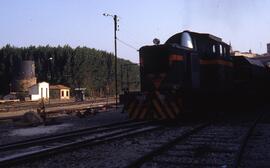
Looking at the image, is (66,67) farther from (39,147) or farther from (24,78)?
(39,147)

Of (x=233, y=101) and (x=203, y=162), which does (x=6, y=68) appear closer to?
(x=233, y=101)

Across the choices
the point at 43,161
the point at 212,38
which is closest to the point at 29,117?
the point at 212,38

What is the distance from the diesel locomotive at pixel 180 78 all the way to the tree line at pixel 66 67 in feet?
210

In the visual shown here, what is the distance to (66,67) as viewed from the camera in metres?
85.6

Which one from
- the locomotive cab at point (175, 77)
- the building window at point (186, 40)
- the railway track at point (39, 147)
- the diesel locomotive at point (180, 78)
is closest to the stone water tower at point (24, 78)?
the diesel locomotive at point (180, 78)

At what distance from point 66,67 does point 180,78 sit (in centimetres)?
7174

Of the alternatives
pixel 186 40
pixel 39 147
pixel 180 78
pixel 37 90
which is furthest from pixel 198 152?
pixel 37 90

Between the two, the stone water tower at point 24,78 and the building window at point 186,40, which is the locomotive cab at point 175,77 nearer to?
the building window at point 186,40

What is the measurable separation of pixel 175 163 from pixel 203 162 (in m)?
0.55

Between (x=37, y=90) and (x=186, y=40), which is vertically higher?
(x=186, y=40)

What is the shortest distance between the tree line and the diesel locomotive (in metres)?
64.1

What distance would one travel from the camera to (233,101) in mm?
21297

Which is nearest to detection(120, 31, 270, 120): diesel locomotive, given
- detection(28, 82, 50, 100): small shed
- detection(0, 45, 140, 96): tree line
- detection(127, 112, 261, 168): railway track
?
detection(127, 112, 261, 168): railway track

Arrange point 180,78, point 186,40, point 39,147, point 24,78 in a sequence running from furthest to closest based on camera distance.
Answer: point 24,78 < point 186,40 < point 180,78 < point 39,147
